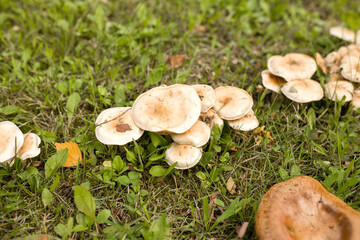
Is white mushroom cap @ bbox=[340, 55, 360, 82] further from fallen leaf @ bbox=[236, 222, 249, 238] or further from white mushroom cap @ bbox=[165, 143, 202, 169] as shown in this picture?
fallen leaf @ bbox=[236, 222, 249, 238]

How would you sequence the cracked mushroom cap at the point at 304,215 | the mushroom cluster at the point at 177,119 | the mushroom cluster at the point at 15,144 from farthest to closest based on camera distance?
the mushroom cluster at the point at 177,119
the mushroom cluster at the point at 15,144
the cracked mushroom cap at the point at 304,215

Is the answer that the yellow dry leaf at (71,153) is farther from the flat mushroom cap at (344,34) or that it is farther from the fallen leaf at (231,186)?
the flat mushroom cap at (344,34)

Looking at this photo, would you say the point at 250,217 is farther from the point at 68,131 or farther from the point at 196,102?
the point at 68,131

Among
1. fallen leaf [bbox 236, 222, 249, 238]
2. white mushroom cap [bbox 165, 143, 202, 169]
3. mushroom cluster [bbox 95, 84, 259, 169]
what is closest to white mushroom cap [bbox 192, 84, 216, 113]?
mushroom cluster [bbox 95, 84, 259, 169]

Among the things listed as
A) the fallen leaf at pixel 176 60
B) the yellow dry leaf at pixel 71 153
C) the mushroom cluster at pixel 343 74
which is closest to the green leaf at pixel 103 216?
the yellow dry leaf at pixel 71 153

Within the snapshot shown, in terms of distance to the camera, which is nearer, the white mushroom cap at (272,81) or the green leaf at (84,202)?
the green leaf at (84,202)

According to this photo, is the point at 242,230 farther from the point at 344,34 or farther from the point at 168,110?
the point at 344,34

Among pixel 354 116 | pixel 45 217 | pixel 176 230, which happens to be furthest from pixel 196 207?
pixel 354 116

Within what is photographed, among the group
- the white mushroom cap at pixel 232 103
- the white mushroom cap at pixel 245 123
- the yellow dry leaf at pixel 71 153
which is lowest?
the yellow dry leaf at pixel 71 153
